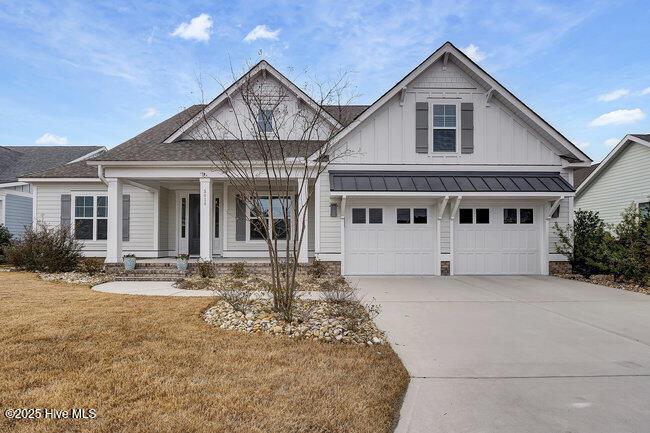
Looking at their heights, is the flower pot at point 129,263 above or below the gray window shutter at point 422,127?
below

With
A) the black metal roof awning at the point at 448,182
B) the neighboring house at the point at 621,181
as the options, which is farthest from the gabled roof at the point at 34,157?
the neighboring house at the point at 621,181

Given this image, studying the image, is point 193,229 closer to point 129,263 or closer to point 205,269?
point 129,263

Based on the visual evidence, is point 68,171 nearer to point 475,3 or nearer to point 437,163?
point 437,163

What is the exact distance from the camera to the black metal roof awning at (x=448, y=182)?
11477mm

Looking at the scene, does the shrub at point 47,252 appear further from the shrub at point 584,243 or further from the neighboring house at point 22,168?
the shrub at point 584,243

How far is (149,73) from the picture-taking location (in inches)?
635

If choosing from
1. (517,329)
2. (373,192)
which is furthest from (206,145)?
(517,329)

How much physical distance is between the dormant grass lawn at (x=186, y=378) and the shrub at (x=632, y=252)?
9451mm

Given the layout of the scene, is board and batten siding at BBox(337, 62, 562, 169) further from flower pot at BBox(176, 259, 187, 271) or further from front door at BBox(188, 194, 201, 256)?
front door at BBox(188, 194, 201, 256)

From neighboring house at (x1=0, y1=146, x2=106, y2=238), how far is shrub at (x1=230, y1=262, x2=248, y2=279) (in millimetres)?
11625

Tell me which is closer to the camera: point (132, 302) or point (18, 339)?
point (18, 339)

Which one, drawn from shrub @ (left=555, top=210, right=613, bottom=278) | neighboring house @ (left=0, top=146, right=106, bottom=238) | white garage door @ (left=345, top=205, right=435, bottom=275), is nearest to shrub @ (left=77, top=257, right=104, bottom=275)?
neighboring house @ (left=0, top=146, right=106, bottom=238)

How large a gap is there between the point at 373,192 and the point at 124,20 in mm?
10043

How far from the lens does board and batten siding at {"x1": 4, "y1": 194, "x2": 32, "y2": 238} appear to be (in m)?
19.2
